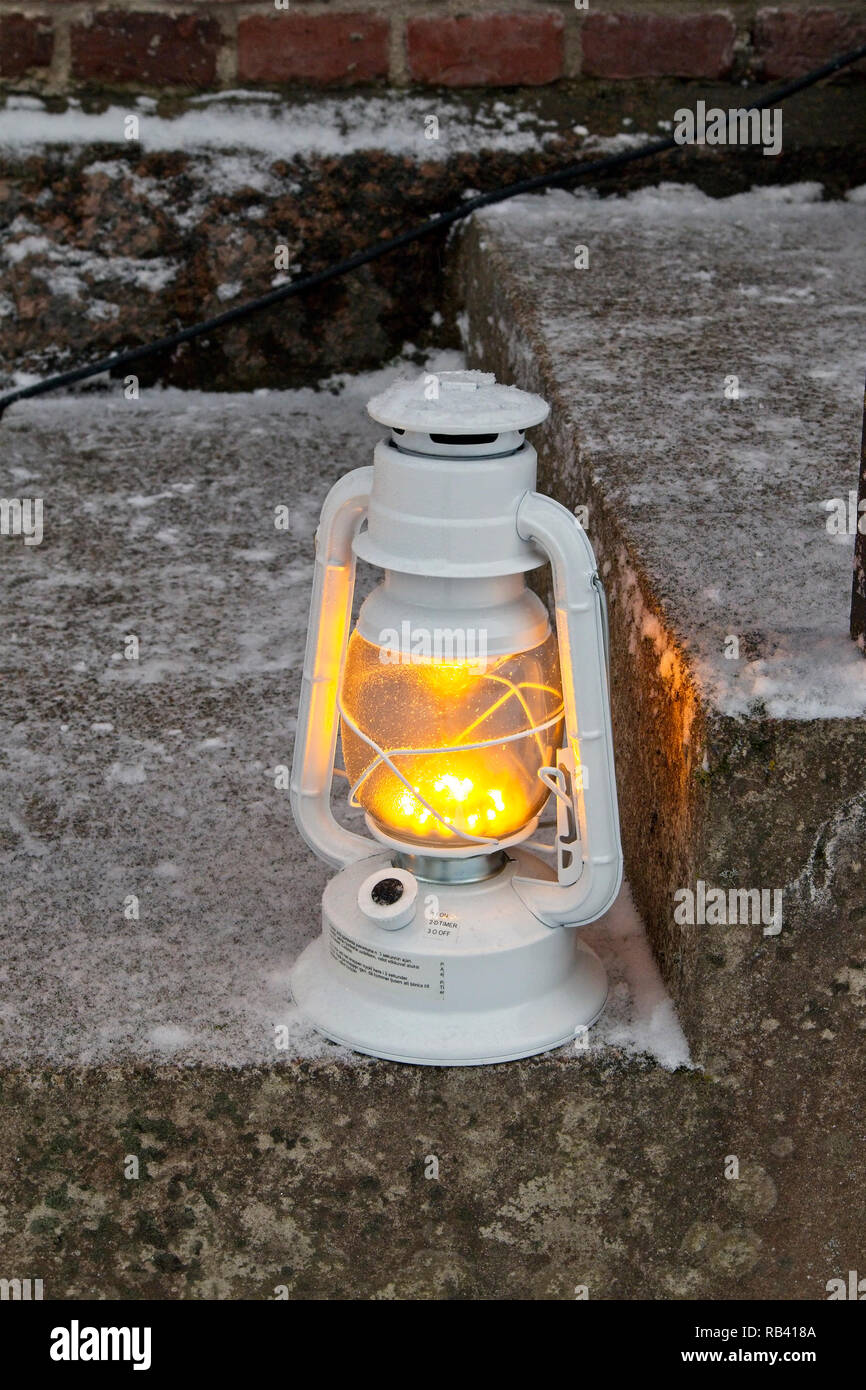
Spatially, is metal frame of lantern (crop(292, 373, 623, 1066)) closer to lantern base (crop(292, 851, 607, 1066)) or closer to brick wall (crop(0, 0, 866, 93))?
lantern base (crop(292, 851, 607, 1066))

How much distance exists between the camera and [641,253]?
1909 mm

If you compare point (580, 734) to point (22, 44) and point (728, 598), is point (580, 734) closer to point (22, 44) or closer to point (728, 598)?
point (728, 598)

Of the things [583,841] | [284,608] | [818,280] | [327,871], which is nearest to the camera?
[583,841]

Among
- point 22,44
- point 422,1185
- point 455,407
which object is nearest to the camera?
point 455,407

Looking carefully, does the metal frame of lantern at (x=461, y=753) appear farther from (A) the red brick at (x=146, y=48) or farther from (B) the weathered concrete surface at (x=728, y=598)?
(A) the red brick at (x=146, y=48)

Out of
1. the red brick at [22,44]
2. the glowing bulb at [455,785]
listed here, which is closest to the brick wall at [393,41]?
the red brick at [22,44]

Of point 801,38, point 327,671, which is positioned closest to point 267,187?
point 801,38

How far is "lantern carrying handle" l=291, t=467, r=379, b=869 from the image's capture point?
0.97m

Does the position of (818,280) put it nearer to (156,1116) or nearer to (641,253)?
(641,253)

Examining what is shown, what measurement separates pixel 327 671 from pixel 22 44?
1433 millimetres

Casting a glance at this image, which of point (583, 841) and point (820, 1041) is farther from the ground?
point (583, 841)

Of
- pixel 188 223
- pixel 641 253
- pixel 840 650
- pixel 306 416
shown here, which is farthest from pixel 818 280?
pixel 840 650

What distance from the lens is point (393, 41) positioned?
6.77ft

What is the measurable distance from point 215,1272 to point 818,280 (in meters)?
1.35
